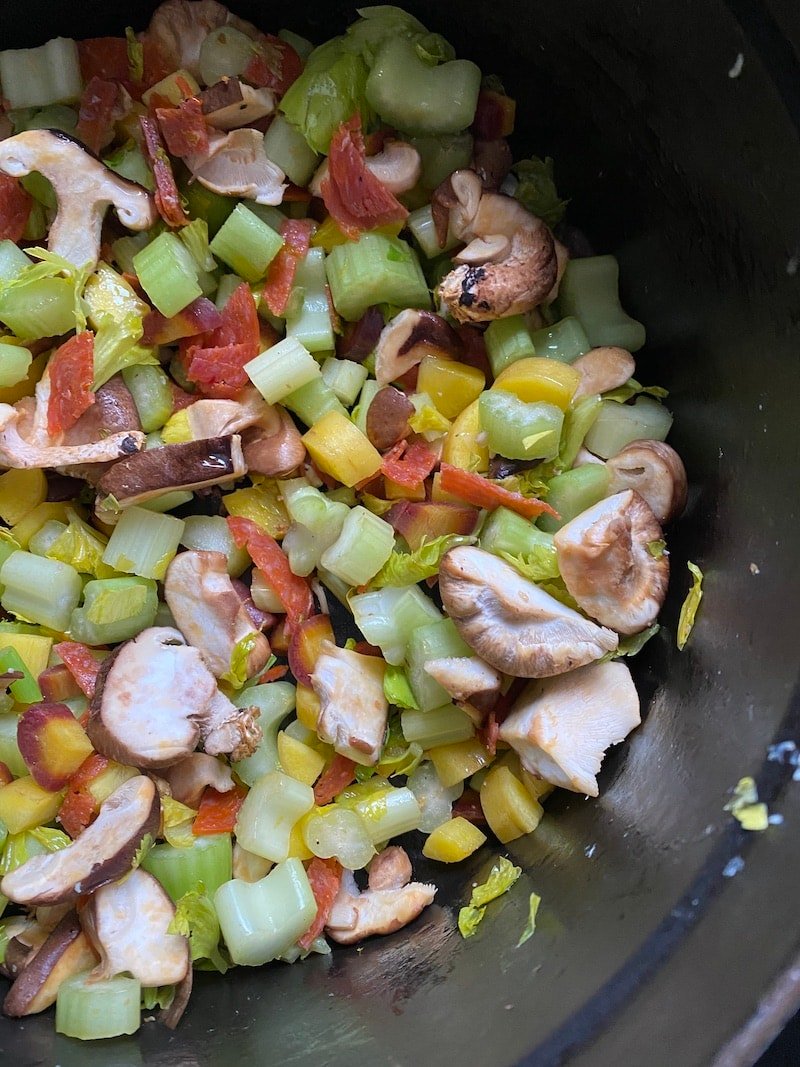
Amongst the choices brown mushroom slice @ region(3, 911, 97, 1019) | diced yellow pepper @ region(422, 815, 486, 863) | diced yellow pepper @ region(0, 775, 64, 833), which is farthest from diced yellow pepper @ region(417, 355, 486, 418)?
brown mushroom slice @ region(3, 911, 97, 1019)

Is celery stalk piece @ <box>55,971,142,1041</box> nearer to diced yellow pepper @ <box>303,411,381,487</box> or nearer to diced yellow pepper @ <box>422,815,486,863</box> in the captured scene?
diced yellow pepper @ <box>422,815,486,863</box>

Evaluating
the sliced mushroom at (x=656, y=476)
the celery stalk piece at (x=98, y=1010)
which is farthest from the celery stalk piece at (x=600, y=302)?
the celery stalk piece at (x=98, y=1010)

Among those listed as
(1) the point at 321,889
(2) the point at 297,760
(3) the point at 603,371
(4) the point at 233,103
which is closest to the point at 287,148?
(4) the point at 233,103

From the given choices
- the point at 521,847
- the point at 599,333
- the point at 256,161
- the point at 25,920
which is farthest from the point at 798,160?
the point at 25,920

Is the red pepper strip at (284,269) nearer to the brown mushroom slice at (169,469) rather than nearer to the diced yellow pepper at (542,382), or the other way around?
the brown mushroom slice at (169,469)

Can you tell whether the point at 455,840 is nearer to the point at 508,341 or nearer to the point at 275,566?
the point at 275,566
